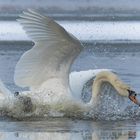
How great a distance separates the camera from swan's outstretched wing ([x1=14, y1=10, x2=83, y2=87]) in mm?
11086

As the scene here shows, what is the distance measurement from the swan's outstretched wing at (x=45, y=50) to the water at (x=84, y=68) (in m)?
0.87

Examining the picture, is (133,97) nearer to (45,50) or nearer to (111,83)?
(111,83)

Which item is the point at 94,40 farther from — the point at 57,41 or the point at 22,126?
the point at 22,126

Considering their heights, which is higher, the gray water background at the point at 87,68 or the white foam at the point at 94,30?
the white foam at the point at 94,30

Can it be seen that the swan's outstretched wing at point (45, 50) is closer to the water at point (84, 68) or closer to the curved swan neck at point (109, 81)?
the curved swan neck at point (109, 81)

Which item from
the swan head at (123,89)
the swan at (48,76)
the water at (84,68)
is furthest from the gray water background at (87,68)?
the swan head at (123,89)

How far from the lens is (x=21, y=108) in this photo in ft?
35.6

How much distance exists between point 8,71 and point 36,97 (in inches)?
158

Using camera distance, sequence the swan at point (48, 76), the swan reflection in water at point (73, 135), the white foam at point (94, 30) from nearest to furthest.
A: the swan reflection in water at point (73, 135) → the swan at point (48, 76) → the white foam at point (94, 30)

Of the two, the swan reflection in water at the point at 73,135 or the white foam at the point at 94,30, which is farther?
the white foam at the point at 94,30

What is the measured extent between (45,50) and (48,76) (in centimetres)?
40

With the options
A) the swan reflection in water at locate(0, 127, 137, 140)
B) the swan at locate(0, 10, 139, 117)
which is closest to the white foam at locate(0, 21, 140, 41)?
the swan at locate(0, 10, 139, 117)

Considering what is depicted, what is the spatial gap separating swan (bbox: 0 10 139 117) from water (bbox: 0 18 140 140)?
0.38 meters

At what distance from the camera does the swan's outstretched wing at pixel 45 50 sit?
11.1 m
